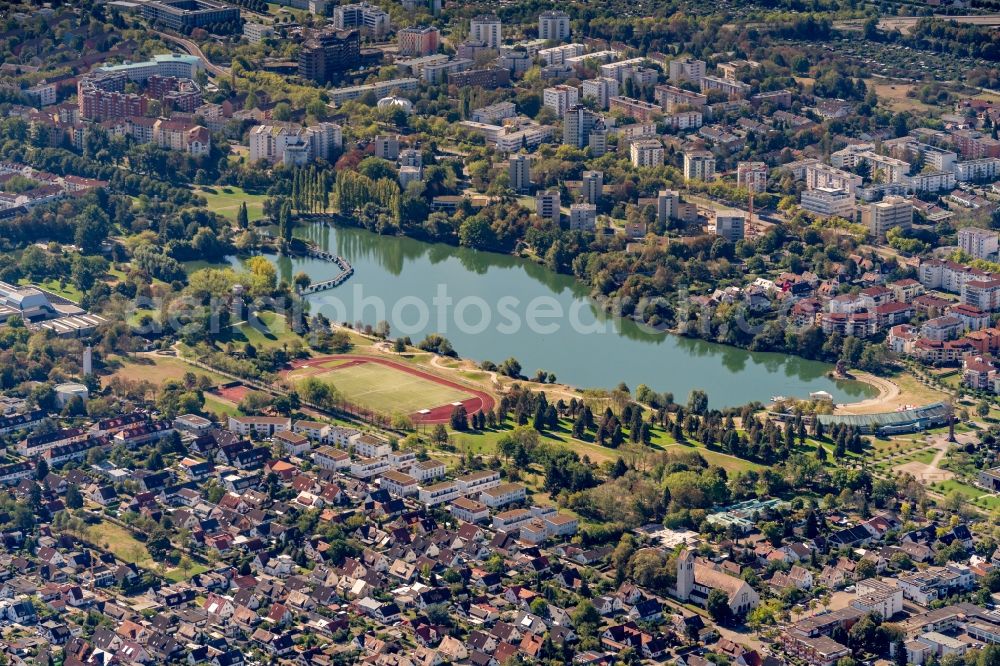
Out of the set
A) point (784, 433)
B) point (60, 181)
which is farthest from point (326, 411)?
point (60, 181)

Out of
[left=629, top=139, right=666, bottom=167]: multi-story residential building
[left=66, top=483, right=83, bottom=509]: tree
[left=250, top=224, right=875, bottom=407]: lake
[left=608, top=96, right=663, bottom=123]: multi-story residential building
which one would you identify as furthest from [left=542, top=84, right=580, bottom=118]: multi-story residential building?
[left=66, top=483, right=83, bottom=509]: tree

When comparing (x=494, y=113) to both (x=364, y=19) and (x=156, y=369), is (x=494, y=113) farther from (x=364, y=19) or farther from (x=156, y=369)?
(x=156, y=369)

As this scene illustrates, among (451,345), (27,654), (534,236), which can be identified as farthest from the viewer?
(534,236)

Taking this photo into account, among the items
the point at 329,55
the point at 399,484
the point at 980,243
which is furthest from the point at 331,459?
the point at 329,55

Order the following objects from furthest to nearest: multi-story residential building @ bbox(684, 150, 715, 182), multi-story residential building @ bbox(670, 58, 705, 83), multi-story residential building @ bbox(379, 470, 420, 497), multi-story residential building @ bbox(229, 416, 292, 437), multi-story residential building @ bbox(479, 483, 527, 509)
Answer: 1. multi-story residential building @ bbox(670, 58, 705, 83)
2. multi-story residential building @ bbox(684, 150, 715, 182)
3. multi-story residential building @ bbox(229, 416, 292, 437)
4. multi-story residential building @ bbox(379, 470, 420, 497)
5. multi-story residential building @ bbox(479, 483, 527, 509)

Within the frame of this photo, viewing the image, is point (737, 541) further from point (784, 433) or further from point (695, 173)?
point (695, 173)

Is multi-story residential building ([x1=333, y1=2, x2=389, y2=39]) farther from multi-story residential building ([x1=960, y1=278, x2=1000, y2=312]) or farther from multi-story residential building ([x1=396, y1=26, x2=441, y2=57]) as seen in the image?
multi-story residential building ([x1=960, y1=278, x2=1000, y2=312])
